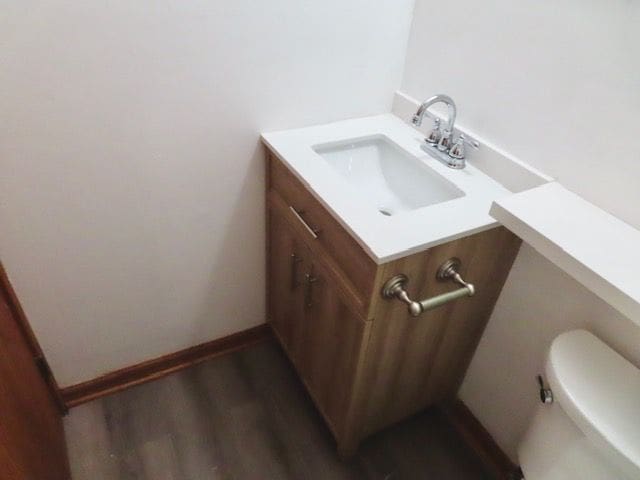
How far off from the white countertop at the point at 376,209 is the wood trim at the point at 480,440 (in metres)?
0.78

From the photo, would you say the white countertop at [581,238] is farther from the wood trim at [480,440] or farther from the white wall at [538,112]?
the wood trim at [480,440]

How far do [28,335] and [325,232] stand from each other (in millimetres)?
900

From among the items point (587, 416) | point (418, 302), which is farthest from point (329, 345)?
point (587, 416)

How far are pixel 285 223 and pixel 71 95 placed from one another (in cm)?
62

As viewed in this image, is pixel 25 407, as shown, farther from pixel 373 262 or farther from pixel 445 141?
pixel 445 141

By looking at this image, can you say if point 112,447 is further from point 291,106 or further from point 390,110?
point 390,110

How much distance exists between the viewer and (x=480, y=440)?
144 centimetres

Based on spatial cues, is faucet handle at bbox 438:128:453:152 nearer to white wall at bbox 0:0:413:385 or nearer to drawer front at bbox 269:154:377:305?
white wall at bbox 0:0:413:385

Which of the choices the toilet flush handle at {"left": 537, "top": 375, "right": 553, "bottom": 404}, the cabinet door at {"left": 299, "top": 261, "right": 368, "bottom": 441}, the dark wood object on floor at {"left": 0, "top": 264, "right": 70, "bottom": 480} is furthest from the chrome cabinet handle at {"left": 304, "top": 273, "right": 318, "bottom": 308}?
the dark wood object on floor at {"left": 0, "top": 264, "right": 70, "bottom": 480}

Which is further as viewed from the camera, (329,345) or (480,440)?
(480,440)

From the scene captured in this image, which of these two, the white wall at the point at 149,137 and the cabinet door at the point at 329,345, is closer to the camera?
the white wall at the point at 149,137

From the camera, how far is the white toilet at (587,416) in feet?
2.64

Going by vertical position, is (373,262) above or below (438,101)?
below

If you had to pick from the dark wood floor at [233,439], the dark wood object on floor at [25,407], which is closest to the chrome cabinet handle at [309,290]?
the dark wood floor at [233,439]
